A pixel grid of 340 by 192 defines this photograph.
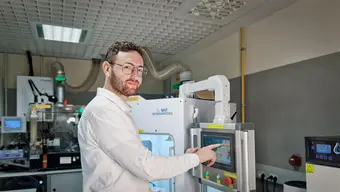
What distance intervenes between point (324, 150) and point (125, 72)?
1113mm

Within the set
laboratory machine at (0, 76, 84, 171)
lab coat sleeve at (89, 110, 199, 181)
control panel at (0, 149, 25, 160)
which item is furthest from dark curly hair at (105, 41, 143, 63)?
control panel at (0, 149, 25, 160)

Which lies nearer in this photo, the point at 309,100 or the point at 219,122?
the point at 219,122

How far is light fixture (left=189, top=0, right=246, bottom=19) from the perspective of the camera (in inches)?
89.1

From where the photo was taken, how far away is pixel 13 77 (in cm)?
396

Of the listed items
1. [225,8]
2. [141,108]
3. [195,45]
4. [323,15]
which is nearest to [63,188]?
[141,108]

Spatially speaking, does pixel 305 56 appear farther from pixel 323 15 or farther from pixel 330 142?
pixel 330 142

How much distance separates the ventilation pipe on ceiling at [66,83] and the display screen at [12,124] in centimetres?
60

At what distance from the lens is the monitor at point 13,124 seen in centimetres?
337

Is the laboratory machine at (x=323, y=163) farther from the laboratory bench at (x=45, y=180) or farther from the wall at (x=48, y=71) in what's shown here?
the wall at (x=48, y=71)

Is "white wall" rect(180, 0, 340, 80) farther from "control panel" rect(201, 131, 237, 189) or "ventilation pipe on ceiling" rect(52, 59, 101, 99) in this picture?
"ventilation pipe on ceiling" rect(52, 59, 101, 99)

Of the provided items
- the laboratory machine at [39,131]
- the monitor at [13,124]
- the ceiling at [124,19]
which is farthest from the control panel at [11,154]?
the ceiling at [124,19]

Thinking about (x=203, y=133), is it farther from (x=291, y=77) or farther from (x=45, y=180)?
(x=45, y=180)

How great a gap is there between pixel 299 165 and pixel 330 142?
2.85ft

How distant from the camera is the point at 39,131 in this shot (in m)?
3.45
